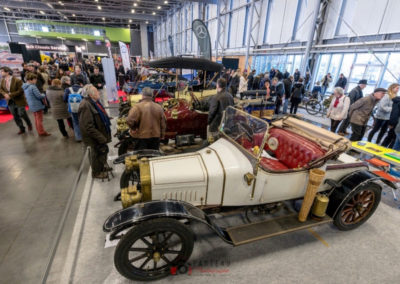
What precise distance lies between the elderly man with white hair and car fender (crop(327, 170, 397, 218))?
377cm

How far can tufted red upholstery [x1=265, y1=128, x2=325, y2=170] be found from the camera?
9.37 ft

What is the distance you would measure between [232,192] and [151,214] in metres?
1.01

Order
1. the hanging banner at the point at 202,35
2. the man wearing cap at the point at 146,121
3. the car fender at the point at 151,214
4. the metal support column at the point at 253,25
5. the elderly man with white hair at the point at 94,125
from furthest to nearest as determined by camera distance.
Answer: the metal support column at the point at 253,25 < the hanging banner at the point at 202,35 < the man wearing cap at the point at 146,121 < the elderly man with white hair at the point at 94,125 < the car fender at the point at 151,214

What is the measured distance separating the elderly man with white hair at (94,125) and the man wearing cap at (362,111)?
6.18 m

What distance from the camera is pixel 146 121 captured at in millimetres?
3600

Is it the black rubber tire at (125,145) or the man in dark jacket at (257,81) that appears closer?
the black rubber tire at (125,145)

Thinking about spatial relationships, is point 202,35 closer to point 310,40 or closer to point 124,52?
point 124,52


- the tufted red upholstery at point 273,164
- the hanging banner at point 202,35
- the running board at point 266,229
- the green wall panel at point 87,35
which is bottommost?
the running board at point 266,229

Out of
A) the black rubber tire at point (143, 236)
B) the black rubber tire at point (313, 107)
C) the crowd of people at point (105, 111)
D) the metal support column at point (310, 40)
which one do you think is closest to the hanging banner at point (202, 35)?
the crowd of people at point (105, 111)

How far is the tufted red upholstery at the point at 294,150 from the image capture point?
2.86 m

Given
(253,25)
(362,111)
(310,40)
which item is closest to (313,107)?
(310,40)

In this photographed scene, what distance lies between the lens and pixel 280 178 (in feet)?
8.48

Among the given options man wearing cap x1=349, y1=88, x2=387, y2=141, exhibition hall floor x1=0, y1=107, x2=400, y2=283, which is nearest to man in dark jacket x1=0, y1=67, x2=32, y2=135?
exhibition hall floor x1=0, y1=107, x2=400, y2=283

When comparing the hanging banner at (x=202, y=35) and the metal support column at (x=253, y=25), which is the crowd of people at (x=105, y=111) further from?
the metal support column at (x=253, y=25)
